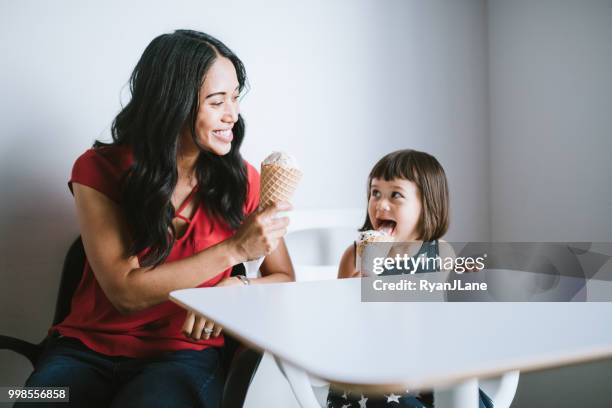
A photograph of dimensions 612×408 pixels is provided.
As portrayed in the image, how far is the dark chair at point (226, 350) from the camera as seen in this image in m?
0.99

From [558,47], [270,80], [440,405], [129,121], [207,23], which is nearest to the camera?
[440,405]

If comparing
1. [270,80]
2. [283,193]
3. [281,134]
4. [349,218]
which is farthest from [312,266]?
[283,193]

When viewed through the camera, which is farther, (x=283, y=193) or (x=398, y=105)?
(x=398, y=105)

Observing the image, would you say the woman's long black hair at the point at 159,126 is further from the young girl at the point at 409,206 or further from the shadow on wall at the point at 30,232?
the young girl at the point at 409,206

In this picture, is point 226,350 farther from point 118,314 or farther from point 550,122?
point 550,122

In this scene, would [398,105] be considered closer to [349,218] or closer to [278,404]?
[349,218]

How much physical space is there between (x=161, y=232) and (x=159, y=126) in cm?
29

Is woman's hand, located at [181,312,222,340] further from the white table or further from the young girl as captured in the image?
the young girl

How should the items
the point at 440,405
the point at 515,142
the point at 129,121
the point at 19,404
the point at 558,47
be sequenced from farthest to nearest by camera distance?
the point at 515,142, the point at 558,47, the point at 129,121, the point at 19,404, the point at 440,405

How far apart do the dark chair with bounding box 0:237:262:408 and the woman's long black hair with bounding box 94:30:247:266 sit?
30cm

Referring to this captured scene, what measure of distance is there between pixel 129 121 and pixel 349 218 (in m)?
1.20

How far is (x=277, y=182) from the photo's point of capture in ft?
4.40

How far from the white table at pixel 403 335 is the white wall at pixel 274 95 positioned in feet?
3.32

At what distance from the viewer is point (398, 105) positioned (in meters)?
2.67
